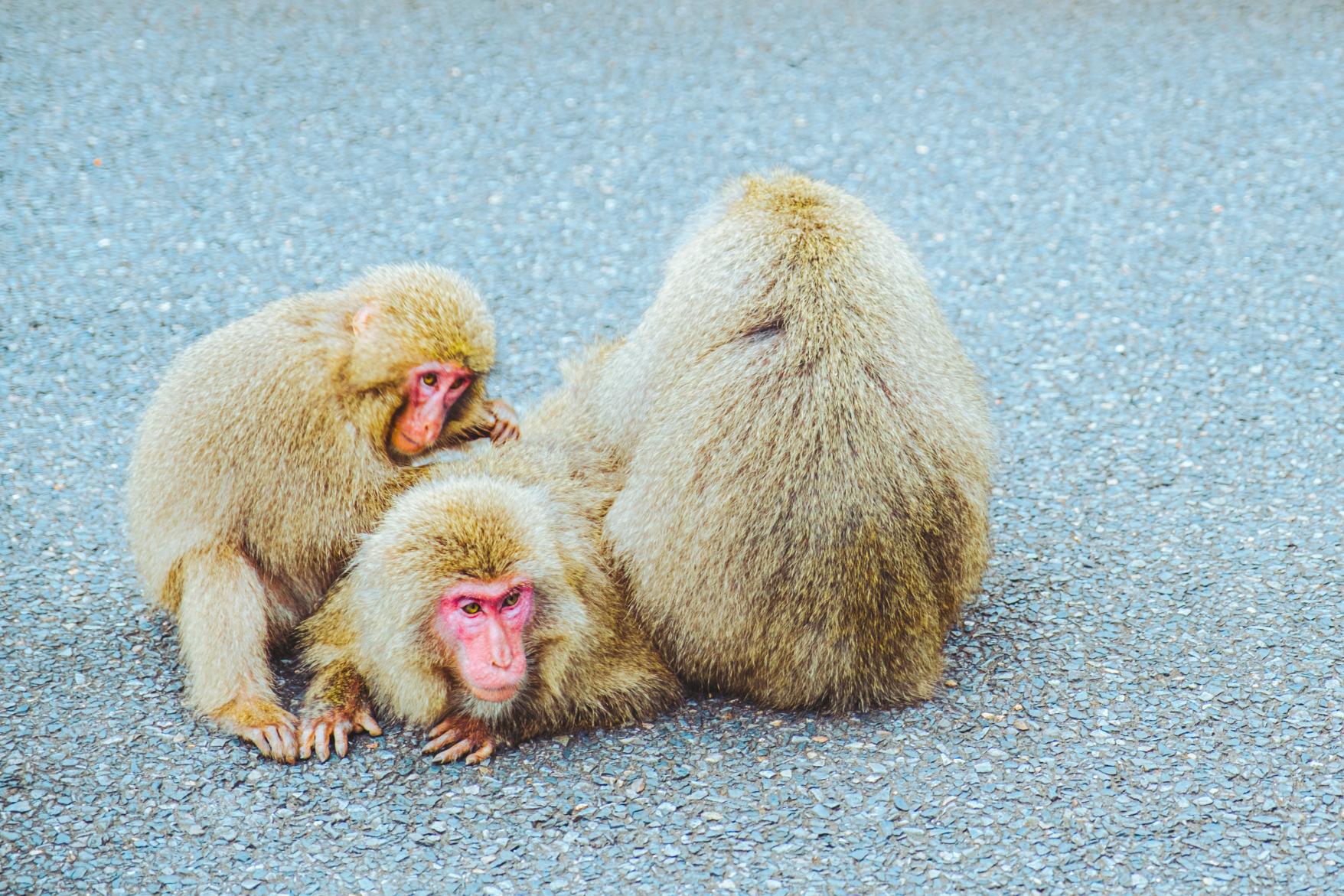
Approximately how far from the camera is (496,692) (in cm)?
336

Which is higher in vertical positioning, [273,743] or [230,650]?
[230,650]

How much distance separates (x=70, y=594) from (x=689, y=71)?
4568 mm

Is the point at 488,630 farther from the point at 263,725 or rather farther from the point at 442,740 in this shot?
the point at 263,725

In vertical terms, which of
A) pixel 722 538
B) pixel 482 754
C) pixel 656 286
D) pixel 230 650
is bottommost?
pixel 482 754

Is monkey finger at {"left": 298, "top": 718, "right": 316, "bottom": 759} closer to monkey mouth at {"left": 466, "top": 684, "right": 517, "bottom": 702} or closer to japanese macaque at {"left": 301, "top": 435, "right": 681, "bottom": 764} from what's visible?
japanese macaque at {"left": 301, "top": 435, "right": 681, "bottom": 764}

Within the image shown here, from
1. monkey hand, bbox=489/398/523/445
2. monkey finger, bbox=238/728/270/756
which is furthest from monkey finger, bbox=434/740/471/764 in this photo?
monkey hand, bbox=489/398/523/445

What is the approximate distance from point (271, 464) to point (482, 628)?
752 millimetres

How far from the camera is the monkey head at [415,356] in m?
3.73

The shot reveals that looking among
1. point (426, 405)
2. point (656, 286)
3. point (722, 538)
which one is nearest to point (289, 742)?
point (426, 405)

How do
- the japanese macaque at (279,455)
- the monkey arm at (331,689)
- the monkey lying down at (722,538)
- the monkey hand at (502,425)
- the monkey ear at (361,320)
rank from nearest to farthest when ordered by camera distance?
the monkey lying down at (722,538) → the monkey arm at (331,689) → the japanese macaque at (279,455) → the monkey ear at (361,320) → the monkey hand at (502,425)

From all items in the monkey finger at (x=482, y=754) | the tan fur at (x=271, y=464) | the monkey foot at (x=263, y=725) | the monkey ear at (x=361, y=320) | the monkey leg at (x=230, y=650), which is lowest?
the monkey finger at (x=482, y=754)

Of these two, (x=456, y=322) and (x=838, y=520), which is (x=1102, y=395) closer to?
(x=838, y=520)

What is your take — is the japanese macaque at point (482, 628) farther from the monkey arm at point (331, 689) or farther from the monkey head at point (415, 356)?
the monkey head at point (415, 356)

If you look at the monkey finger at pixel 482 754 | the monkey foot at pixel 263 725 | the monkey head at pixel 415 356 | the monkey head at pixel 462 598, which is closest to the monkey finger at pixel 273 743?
the monkey foot at pixel 263 725
